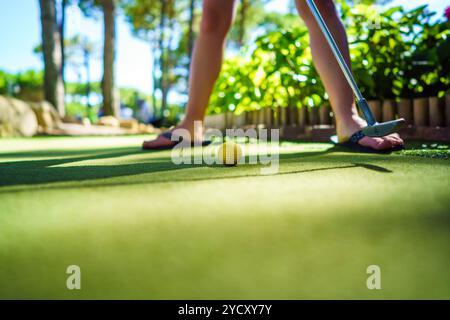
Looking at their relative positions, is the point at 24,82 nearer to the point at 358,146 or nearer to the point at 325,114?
the point at 325,114

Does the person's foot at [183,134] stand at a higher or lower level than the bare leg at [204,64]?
lower

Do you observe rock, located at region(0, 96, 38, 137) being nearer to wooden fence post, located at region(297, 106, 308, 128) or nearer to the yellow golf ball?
wooden fence post, located at region(297, 106, 308, 128)

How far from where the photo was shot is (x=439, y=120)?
139 inches

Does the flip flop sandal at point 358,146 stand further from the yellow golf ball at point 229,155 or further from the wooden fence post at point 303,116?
the wooden fence post at point 303,116

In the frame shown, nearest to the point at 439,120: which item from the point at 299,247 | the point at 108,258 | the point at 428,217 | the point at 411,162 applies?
the point at 411,162

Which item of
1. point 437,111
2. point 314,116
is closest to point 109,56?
point 314,116

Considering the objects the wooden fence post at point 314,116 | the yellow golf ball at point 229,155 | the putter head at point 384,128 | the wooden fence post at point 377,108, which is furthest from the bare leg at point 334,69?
the wooden fence post at point 314,116

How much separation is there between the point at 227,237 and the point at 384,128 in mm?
1518

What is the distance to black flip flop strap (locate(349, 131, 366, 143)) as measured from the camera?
93.8 inches

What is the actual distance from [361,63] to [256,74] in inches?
78.5

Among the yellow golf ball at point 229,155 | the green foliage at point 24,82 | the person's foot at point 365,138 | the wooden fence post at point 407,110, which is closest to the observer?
the yellow golf ball at point 229,155

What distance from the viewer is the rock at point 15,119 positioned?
22.7 ft

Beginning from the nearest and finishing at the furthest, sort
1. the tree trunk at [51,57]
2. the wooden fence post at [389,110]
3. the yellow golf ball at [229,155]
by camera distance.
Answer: the yellow golf ball at [229,155] < the wooden fence post at [389,110] < the tree trunk at [51,57]

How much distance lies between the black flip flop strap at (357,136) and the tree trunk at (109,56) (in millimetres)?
12247
